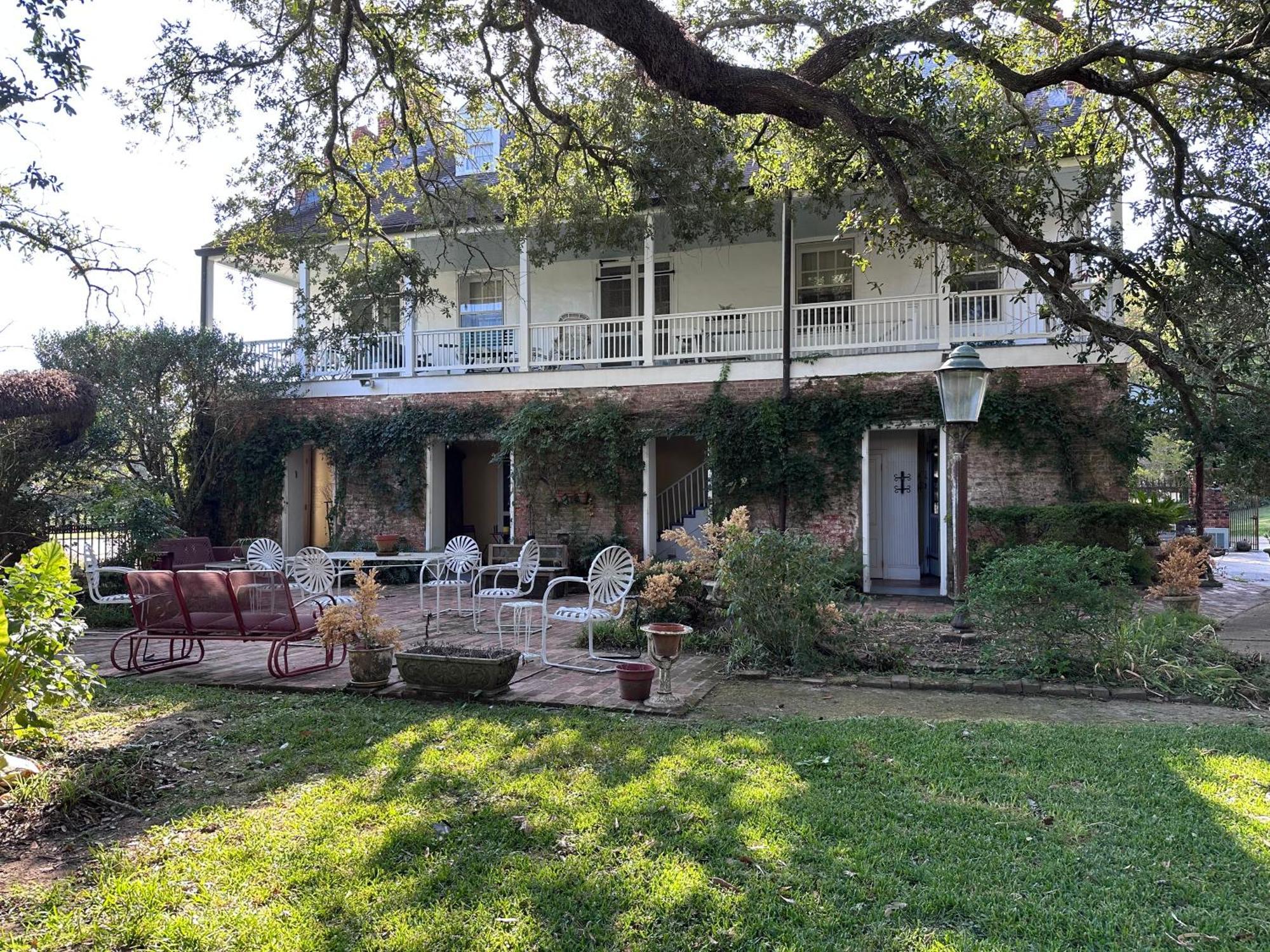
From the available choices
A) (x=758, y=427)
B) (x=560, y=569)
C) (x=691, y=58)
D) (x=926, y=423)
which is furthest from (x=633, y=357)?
(x=691, y=58)

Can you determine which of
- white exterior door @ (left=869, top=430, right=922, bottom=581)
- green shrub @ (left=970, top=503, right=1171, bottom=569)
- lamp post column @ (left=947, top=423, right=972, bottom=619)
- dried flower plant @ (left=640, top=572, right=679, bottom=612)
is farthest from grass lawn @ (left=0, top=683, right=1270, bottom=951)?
white exterior door @ (left=869, top=430, right=922, bottom=581)

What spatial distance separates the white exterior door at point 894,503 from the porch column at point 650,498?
3.63m

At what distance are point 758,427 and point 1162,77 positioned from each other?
6897mm

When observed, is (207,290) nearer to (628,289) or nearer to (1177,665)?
(628,289)

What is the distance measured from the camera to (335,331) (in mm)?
10820

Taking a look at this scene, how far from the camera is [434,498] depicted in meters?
15.4

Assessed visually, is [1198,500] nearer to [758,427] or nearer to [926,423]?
[926,423]

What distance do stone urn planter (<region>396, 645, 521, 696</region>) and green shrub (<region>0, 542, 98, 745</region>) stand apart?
2.08 meters

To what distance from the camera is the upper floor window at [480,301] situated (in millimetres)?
16688

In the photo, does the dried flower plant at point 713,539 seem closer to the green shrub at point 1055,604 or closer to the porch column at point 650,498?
the green shrub at point 1055,604

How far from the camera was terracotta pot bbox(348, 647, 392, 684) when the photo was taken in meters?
6.22

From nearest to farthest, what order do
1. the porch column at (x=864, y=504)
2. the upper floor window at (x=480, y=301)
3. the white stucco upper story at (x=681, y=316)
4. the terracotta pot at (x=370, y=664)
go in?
1. the terracotta pot at (x=370, y=664)
2. the white stucco upper story at (x=681, y=316)
3. the porch column at (x=864, y=504)
4. the upper floor window at (x=480, y=301)

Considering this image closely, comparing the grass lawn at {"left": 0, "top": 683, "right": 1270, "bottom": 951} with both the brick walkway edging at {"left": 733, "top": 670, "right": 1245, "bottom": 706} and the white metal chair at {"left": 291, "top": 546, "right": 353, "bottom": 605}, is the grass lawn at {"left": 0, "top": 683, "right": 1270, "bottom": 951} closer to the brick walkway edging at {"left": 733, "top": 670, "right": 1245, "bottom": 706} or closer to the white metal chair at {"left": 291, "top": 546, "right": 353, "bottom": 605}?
the brick walkway edging at {"left": 733, "top": 670, "right": 1245, "bottom": 706}

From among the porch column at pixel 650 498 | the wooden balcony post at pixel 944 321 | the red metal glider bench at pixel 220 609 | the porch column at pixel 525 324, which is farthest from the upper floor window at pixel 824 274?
the red metal glider bench at pixel 220 609
